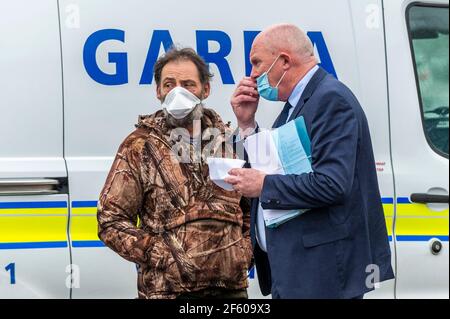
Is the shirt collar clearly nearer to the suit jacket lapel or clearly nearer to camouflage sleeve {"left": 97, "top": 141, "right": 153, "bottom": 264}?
the suit jacket lapel

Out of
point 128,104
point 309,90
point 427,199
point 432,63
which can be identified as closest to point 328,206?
point 309,90

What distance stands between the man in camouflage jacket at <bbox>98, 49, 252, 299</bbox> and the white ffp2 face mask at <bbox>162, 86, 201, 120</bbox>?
27 mm

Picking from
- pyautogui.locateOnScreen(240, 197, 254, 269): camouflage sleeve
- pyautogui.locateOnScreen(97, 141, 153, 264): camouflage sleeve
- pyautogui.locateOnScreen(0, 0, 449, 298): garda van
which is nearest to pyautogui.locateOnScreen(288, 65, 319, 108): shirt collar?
pyautogui.locateOnScreen(240, 197, 254, 269): camouflage sleeve

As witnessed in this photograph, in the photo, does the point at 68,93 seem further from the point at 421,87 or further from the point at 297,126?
the point at 421,87

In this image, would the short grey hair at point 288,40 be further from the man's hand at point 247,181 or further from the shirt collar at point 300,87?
the man's hand at point 247,181

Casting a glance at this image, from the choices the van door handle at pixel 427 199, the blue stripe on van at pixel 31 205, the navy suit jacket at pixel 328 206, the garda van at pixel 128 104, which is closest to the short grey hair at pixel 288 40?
the navy suit jacket at pixel 328 206

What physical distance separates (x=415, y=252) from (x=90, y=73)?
69.5 inches

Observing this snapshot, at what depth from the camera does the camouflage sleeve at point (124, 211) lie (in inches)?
127

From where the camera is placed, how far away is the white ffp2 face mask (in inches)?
131

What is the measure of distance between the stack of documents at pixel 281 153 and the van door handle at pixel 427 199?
1394 mm

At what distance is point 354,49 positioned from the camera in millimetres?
4246

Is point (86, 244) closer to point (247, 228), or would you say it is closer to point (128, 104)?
point (128, 104)
